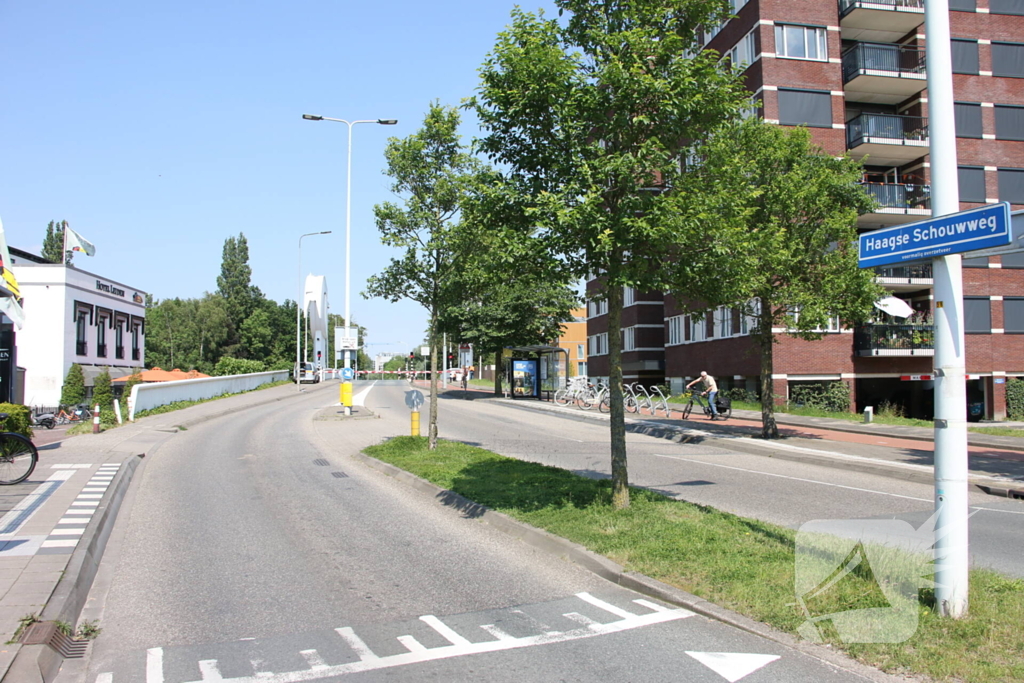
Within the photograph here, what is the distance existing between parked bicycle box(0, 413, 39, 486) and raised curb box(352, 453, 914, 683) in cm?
691

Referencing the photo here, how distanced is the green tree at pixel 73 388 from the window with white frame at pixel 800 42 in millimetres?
38685

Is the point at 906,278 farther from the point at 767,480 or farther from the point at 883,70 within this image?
the point at 767,480

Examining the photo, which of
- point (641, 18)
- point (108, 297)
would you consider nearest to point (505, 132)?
→ point (641, 18)

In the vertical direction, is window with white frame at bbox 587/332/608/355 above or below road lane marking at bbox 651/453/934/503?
above

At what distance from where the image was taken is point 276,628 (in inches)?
223

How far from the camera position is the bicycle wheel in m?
11.9

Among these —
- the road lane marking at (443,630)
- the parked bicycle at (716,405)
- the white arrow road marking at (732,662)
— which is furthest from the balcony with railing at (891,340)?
the road lane marking at (443,630)

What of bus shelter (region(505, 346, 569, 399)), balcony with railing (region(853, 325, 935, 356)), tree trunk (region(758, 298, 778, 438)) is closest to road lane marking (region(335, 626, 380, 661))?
tree trunk (region(758, 298, 778, 438))

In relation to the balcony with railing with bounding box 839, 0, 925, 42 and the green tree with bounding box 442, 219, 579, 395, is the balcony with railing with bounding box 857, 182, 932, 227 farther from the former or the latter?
the green tree with bounding box 442, 219, 579, 395

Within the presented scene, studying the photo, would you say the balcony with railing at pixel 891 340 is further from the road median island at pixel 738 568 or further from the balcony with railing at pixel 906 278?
the road median island at pixel 738 568

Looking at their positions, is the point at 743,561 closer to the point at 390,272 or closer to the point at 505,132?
the point at 505,132

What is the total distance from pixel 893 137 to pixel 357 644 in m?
35.6

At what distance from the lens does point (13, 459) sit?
1203 centimetres

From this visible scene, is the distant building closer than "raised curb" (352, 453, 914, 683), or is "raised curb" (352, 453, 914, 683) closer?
"raised curb" (352, 453, 914, 683)
